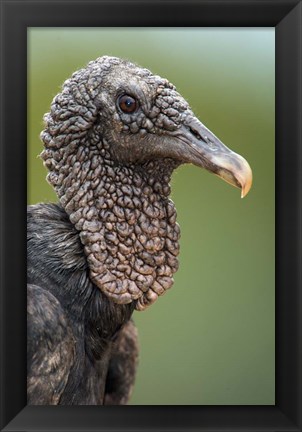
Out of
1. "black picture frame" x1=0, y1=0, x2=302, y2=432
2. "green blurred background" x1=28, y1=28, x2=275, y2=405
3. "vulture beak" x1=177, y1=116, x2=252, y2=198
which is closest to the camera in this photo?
"vulture beak" x1=177, y1=116, x2=252, y2=198

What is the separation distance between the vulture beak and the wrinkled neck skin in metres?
0.18

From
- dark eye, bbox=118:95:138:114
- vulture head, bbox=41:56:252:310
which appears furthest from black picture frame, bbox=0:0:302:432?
dark eye, bbox=118:95:138:114

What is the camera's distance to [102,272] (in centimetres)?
351

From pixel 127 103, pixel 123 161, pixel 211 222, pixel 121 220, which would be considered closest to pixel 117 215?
pixel 121 220

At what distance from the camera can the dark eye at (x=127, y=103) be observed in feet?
11.3

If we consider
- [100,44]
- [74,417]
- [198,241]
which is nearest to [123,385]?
[74,417]

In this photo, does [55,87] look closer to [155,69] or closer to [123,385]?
[155,69]

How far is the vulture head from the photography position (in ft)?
11.3

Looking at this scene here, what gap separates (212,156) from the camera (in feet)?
11.0

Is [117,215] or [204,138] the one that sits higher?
[204,138]

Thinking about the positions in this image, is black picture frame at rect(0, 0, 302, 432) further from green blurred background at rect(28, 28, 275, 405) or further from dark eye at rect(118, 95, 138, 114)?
dark eye at rect(118, 95, 138, 114)
